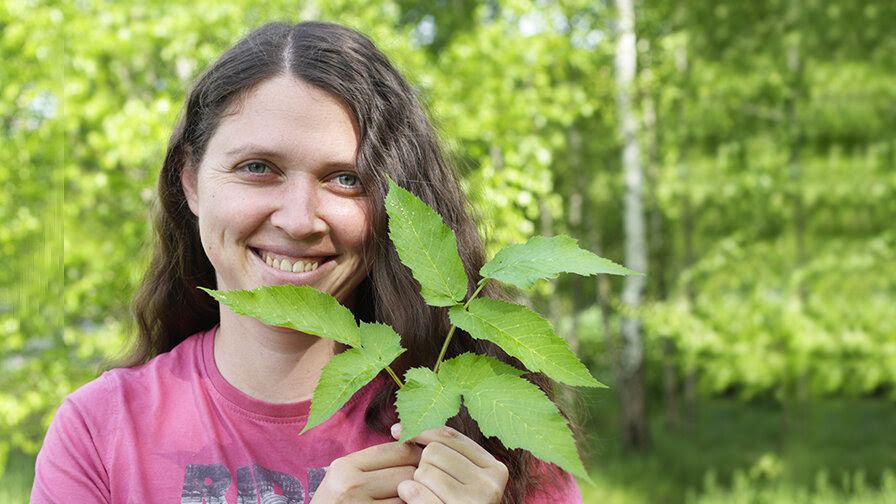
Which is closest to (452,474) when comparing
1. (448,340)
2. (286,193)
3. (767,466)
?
(448,340)

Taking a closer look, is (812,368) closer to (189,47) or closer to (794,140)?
(794,140)

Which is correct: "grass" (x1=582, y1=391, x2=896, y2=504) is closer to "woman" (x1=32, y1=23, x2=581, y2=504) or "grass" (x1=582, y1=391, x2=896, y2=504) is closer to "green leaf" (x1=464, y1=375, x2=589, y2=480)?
"woman" (x1=32, y1=23, x2=581, y2=504)

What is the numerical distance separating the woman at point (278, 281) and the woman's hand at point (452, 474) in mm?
64

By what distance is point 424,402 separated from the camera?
103 centimetres

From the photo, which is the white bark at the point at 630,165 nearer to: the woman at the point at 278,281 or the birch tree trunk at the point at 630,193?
the birch tree trunk at the point at 630,193

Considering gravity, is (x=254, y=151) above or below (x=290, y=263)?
above

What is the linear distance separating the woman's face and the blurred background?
1686 millimetres

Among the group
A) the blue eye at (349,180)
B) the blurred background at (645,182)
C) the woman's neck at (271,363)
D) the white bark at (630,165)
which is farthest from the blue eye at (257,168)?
the white bark at (630,165)

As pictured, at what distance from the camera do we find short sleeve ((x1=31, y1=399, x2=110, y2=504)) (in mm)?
1374

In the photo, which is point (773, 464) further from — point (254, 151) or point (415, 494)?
point (254, 151)

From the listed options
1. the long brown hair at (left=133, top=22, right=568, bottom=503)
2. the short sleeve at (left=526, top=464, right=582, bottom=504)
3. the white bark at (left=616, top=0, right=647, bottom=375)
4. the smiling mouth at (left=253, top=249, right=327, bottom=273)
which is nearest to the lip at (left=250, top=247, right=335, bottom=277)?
the smiling mouth at (left=253, top=249, right=327, bottom=273)

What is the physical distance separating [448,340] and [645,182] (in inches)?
372

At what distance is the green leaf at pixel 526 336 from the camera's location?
1.05 metres

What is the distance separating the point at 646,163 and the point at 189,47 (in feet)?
22.8
